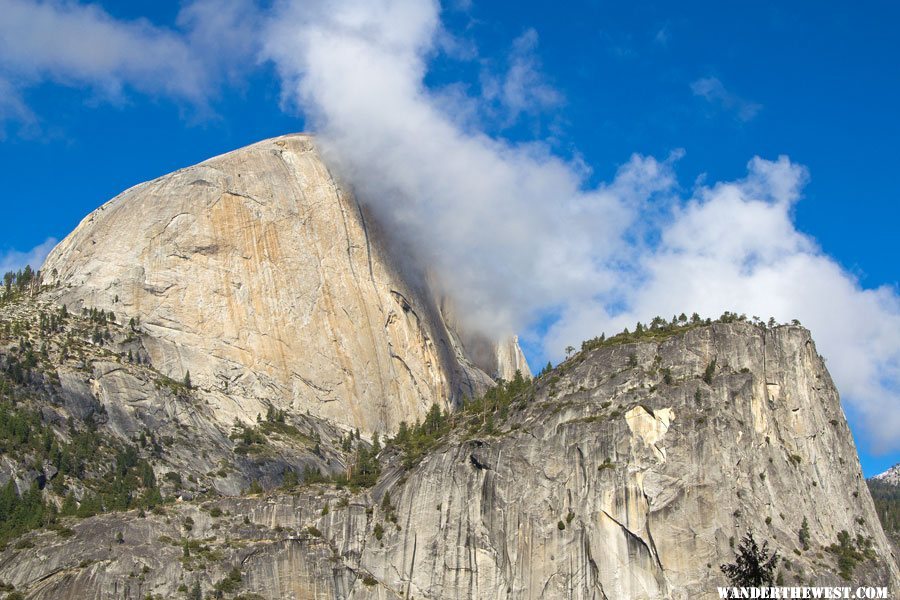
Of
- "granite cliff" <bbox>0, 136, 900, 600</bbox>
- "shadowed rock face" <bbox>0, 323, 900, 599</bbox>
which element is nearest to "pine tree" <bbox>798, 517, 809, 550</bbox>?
"granite cliff" <bbox>0, 136, 900, 600</bbox>

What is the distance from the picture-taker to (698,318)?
144000 mm

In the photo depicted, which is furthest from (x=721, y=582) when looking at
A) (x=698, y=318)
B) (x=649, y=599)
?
(x=698, y=318)

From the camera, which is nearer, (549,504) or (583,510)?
(583,510)

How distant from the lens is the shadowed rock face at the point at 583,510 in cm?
12081

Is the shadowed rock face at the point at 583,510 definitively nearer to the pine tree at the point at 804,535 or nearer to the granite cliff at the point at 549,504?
the granite cliff at the point at 549,504

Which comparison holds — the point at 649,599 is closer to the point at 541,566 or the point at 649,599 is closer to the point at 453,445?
the point at 541,566

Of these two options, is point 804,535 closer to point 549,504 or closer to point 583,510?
point 583,510

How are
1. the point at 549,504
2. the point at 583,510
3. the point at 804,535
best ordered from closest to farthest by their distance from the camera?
the point at 804,535
the point at 583,510
the point at 549,504

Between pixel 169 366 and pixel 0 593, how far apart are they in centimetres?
7442

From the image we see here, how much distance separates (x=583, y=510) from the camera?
125625mm

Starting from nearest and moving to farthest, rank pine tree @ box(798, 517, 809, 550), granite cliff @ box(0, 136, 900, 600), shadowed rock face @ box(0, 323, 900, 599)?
1. shadowed rock face @ box(0, 323, 900, 599)
2. granite cliff @ box(0, 136, 900, 600)
3. pine tree @ box(798, 517, 809, 550)

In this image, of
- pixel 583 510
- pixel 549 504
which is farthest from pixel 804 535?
pixel 549 504

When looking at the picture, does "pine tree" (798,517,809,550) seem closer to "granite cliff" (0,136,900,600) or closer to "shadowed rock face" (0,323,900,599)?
"granite cliff" (0,136,900,600)

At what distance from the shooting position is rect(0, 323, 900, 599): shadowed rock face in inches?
4756
